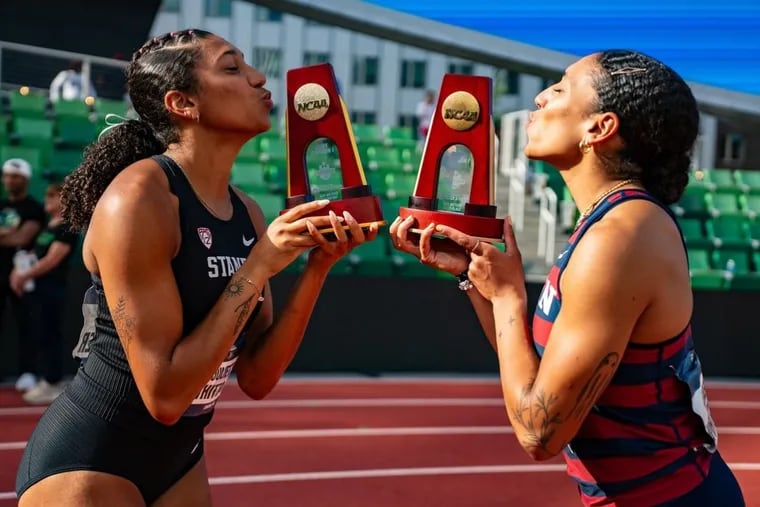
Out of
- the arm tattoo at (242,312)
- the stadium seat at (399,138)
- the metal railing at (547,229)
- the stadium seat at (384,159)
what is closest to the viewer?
the arm tattoo at (242,312)

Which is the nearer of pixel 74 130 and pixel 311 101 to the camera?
pixel 311 101

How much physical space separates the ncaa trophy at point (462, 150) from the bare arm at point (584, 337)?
0.58 meters

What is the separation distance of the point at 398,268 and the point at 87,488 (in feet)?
22.4

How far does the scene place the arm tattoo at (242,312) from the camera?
72.4 inches

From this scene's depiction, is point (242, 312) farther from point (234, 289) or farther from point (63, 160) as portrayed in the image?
point (63, 160)

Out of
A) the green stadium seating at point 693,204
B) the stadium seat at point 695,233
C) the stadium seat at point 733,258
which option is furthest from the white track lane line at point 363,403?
the green stadium seating at point 693,204

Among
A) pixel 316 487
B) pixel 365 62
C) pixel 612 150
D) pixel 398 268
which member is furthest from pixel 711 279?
pixel 365 62

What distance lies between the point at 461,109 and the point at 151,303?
913mm

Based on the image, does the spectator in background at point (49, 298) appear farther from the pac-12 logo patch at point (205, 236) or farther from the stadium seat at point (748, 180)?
the stadium seat at point (748, 180)

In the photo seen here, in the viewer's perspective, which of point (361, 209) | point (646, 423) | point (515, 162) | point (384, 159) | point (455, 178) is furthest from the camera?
point (515, 162)

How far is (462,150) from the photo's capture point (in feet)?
7.43

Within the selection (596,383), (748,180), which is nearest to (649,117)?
(596,383)

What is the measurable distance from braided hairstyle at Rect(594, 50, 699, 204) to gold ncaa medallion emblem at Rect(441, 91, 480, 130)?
1.47 ft

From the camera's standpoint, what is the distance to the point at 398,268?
8578mm
